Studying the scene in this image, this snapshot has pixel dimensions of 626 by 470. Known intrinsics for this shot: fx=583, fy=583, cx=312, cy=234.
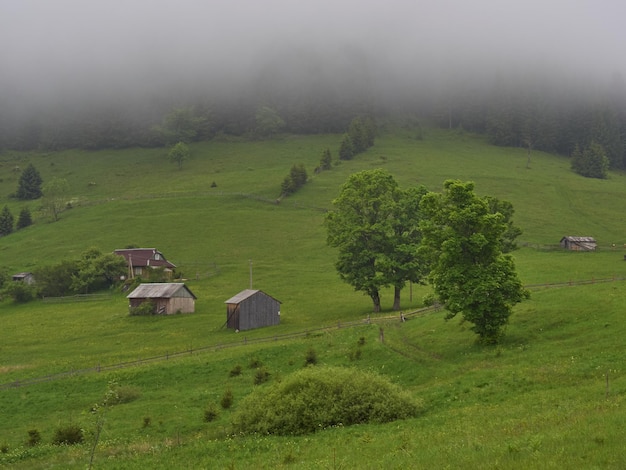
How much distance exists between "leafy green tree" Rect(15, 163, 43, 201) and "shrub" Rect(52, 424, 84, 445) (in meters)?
147

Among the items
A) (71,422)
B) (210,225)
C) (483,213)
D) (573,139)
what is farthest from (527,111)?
(71,422)

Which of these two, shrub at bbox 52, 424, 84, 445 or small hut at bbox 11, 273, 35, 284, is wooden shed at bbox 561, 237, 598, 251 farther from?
small hut at bbox 11, 273, 35, 284

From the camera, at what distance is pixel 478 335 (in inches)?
1655

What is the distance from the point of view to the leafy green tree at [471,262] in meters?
38.9

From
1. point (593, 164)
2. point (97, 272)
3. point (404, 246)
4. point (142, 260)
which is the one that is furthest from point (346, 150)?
point (404, 246)

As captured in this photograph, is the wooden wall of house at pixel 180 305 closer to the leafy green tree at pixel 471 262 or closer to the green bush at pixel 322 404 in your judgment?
the leafy green tree at pixel 471 262

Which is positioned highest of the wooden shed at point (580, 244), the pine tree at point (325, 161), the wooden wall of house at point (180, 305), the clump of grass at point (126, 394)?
the pine tree at point (325, 161)

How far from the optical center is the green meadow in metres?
20.7

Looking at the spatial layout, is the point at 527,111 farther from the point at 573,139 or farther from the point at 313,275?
the point at 313,275

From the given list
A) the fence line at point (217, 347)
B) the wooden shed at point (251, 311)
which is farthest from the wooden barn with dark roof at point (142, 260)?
the fence line at point (217, 347)

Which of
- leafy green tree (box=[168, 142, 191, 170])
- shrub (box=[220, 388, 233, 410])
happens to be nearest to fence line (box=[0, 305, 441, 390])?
shrub (box=[220, 388, 233, 410])

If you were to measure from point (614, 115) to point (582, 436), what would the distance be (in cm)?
20343

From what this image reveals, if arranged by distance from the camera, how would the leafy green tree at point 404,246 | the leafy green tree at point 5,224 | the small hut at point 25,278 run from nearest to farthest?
the leafy green tree at point 404,246
the small hut at point 25,278
the leafy green tree at point 5,224

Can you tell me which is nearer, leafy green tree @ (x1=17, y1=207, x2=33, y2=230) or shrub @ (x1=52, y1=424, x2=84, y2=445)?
shrub @ (x1=52, y1=424, x2=84, y2=445)
